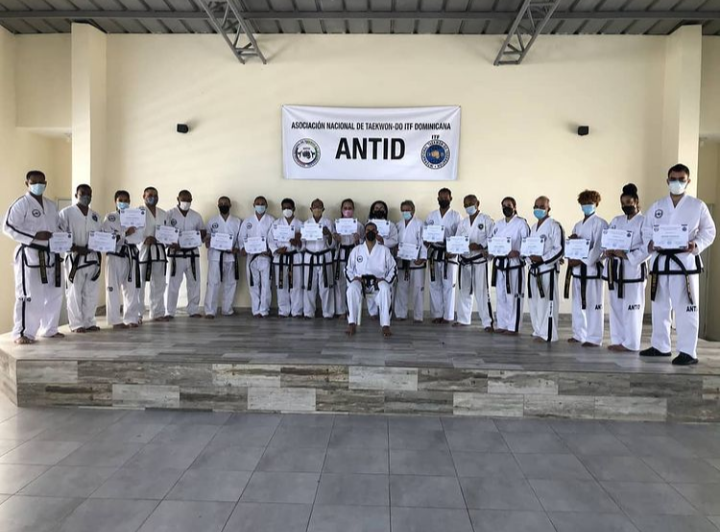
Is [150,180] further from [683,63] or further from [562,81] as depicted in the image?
[683,63]

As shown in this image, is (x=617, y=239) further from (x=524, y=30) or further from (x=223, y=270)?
(x=223, y=270)

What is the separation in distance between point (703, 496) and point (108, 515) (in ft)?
10.8

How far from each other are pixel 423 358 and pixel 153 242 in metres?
3.94

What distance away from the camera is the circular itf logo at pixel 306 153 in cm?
720

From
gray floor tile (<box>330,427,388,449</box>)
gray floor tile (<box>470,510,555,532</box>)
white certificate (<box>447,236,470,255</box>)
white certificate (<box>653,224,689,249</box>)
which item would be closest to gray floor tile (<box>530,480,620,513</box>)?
gray floor tile (<box>470,510,555,532</box>)

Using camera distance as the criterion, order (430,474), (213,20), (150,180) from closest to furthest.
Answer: (430,474)
(213,20)
(150,180)

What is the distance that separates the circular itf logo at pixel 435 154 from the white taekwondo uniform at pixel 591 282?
2.58 metres

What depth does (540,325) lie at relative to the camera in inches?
210

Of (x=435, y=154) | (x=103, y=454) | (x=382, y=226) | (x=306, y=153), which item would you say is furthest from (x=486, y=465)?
(x=306, y=153)

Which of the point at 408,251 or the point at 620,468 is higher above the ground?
the point at 408,251

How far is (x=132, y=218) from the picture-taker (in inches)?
226

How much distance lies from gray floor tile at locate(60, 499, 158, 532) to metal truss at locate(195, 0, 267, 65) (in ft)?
17.7

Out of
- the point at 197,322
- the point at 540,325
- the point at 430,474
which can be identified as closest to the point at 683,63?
the point at 540,325

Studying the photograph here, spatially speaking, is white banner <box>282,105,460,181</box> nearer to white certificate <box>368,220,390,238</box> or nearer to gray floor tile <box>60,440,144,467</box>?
white certificate <box>368,220,390,238</box>
